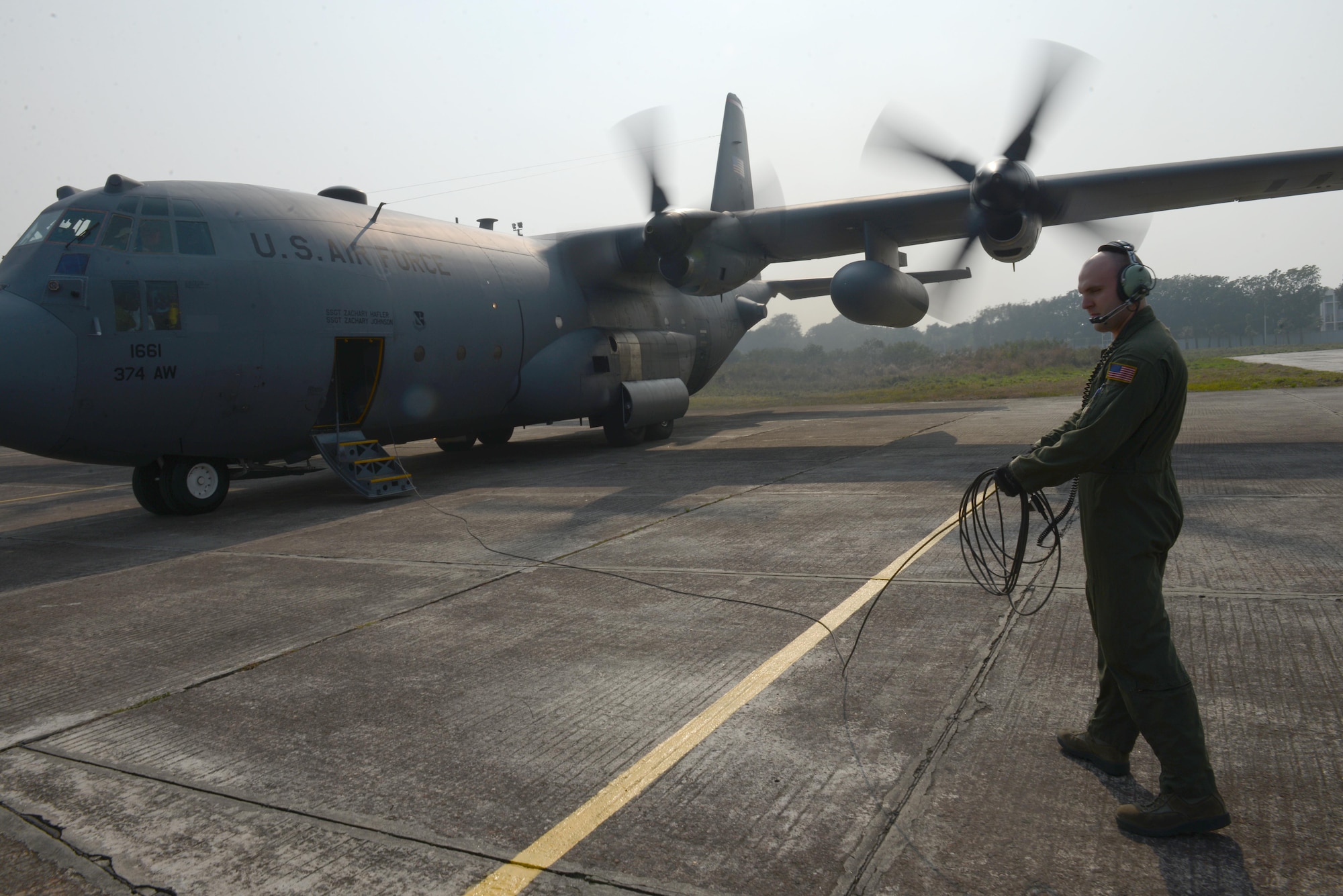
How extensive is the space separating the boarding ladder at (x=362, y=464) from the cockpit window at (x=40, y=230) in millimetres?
3740

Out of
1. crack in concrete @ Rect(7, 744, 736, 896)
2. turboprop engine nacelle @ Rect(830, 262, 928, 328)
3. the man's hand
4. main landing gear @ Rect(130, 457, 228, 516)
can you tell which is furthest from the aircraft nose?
turboprop engine nacelle @ Rect(830, 262, 928, 328)

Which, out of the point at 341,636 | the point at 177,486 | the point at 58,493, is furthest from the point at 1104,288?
the point at 58,493

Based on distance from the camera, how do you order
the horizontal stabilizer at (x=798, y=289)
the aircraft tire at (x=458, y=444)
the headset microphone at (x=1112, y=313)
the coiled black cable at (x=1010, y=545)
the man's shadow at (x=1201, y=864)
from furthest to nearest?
the horizontal stabilizer at (x=798, y=289), the aircraft tire at (x=458, y=444), the coiled black cable at (x=1010, y=545), the headset microphone at (x=1112, y=313), the man's shadow at (x=1201, y=864)

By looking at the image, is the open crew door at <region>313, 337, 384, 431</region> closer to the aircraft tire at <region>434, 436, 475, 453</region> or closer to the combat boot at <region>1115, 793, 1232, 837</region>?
the aircraft tire at <region>434, 436, 475, 453</region>

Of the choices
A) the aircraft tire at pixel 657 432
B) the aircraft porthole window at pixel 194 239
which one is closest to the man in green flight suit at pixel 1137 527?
the aircraft porthole window at pixel 194 239

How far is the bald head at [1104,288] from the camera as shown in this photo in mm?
3225

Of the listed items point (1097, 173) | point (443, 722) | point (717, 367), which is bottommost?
point (443, 722)

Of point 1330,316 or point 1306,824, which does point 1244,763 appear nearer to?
point 1306,824

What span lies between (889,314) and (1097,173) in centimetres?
387

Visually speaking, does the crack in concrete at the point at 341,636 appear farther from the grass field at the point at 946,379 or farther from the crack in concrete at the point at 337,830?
the grass field at the point at 946,379

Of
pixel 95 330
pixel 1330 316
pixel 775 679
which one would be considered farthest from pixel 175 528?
pixel 1330 316

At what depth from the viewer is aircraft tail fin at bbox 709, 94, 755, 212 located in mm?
18312

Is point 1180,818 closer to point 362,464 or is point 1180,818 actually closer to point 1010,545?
point 1010,545

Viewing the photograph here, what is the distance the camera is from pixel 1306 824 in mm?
2836
